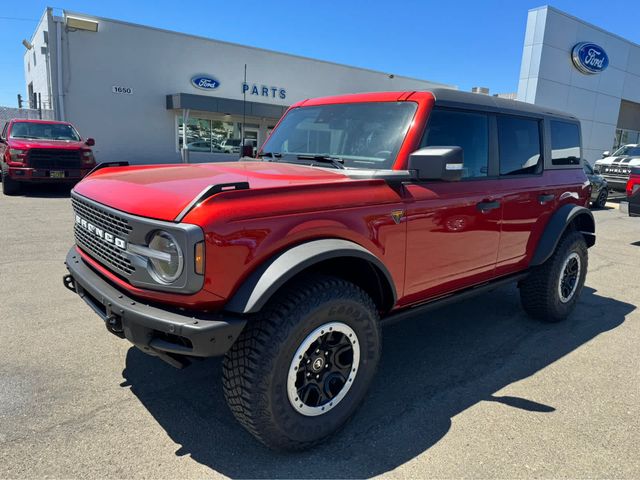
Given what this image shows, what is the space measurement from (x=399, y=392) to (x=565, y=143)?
3.06 meters

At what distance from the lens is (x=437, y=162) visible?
2799 mm

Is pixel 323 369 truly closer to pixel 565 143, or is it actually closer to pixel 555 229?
pixel 555 229

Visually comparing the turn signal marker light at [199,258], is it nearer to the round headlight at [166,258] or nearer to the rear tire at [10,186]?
the round headlight at [166,258]

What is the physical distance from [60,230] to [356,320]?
266 inches

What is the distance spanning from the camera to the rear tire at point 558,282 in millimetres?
4395

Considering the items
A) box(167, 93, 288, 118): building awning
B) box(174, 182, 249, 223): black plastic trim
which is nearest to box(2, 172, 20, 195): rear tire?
box(167, 93, 288, 118): building awning

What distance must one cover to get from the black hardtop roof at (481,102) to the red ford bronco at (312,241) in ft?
0.06

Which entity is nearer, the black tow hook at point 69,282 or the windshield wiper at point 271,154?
the black tow hook at point 69,282

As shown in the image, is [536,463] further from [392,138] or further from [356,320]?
[392,138]

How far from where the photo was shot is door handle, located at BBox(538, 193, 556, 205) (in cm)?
413

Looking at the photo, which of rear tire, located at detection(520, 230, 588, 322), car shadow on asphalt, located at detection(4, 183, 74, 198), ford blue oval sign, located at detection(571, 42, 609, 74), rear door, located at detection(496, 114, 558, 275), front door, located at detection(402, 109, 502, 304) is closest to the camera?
front door, located at detection(402, 109, 502, 304)

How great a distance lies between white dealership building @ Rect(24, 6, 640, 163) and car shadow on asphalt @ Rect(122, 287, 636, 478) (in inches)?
444

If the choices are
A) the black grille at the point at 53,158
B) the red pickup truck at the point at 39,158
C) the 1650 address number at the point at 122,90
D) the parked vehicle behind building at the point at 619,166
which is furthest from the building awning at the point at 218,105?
the parked vehicle behind building at the point at 619,166

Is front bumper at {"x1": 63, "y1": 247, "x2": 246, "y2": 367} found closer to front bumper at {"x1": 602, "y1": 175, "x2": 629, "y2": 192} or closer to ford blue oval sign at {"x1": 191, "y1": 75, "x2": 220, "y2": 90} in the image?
front bumper at {"x1": 602, "y1": 175, "x2": 629, "y2": 192}
